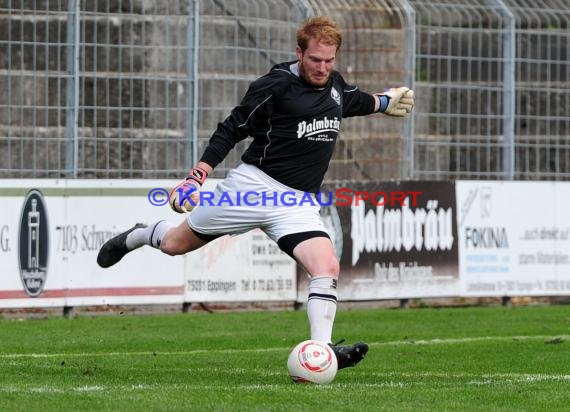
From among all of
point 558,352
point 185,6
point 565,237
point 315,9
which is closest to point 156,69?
point 185,6

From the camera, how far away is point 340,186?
62.7 ft

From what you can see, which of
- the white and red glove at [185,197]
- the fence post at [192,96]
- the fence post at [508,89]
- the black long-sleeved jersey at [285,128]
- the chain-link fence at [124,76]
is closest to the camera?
the white and red glove at [185,197]

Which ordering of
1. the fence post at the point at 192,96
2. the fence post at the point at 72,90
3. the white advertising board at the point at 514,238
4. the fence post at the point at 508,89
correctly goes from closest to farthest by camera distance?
the fence post at the point at 72,90, the fence post at the point at 192,96, the white advertising board at the point at 514,238, the fence post at the point at 508,89

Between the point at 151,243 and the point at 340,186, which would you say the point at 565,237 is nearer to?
the point at 340,186

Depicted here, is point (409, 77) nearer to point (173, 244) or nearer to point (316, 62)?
point (173, 244)

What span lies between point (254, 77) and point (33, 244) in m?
3.77

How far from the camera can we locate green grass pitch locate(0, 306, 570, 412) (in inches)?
323

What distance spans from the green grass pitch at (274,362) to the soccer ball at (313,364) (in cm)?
16

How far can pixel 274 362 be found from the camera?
11734 mm

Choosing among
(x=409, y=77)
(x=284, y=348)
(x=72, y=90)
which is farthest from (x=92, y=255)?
(x=409, y=77)

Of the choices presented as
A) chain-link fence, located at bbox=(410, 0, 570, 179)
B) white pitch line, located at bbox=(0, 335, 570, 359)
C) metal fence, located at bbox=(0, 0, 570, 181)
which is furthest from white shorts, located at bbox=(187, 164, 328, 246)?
chain-link fence, located at bbox=(410, 0, 570, 179)

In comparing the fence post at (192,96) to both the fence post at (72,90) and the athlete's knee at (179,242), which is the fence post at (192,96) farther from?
the athlete's knee at (179,242)

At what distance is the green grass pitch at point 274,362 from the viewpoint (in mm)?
8203

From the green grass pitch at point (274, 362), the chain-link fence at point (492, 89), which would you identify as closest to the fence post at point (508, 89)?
the chain-link fence at point (492, 89)
